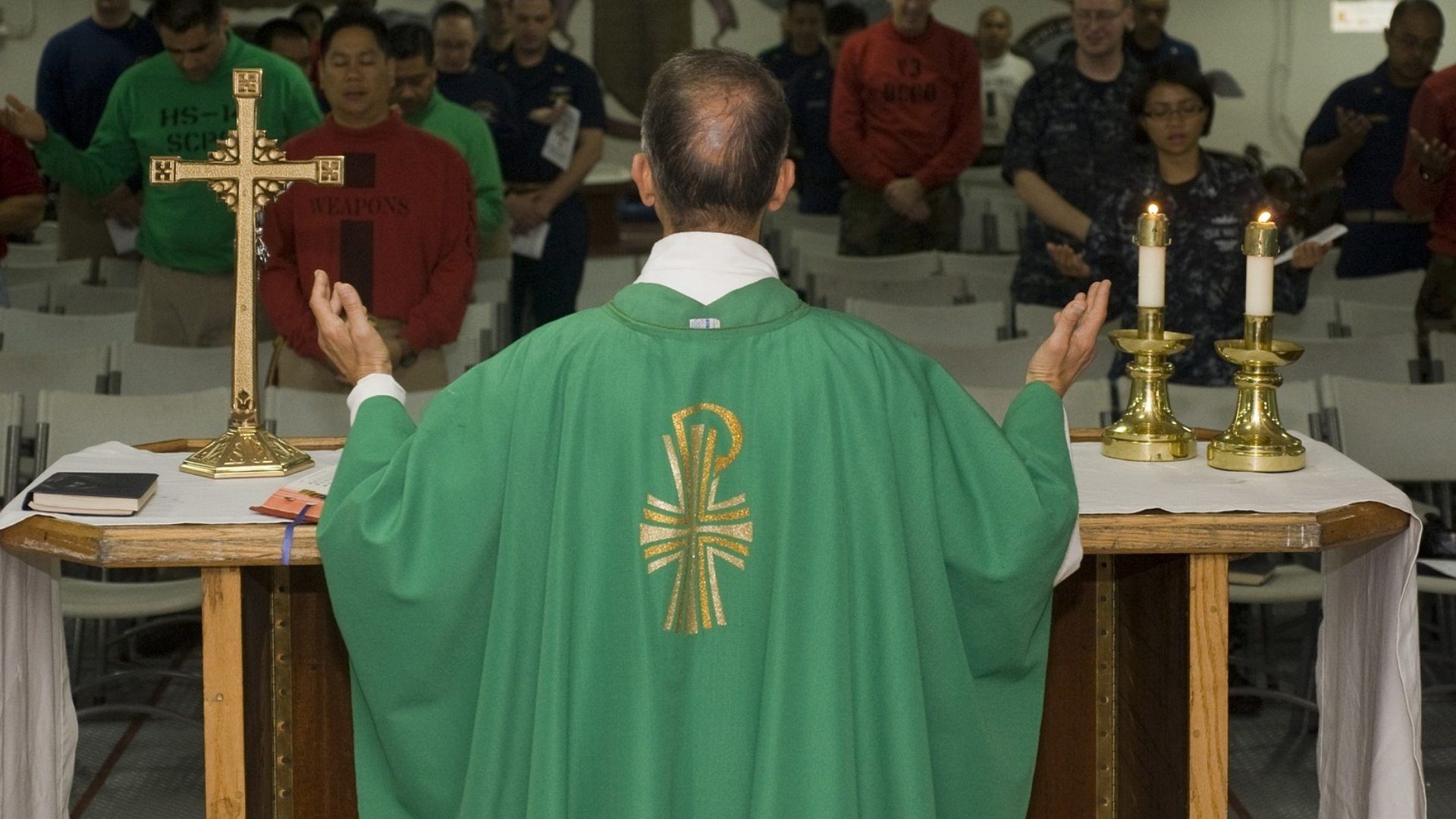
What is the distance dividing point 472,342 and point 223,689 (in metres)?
2.73

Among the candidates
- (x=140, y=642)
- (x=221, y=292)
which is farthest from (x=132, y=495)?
(x=221, y=292)

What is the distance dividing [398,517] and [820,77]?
7045mm

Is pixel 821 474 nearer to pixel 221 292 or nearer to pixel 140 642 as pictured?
pixel 140 642

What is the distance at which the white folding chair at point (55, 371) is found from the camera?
16.7ft

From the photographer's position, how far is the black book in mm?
2791

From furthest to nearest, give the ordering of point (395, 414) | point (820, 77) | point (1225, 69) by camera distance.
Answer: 1. point (1225, 69)
2. point (820, 77)
3. point (395, 414)

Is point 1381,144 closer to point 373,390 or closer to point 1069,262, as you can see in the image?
point 1069,262

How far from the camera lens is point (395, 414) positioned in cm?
255

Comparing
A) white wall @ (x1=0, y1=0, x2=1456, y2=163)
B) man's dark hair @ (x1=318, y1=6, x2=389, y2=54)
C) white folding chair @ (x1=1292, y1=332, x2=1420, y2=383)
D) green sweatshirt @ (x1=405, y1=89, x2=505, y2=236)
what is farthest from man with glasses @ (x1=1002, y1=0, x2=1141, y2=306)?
white wall @ (x1=0, y1=0, x2=1456, y2=163)

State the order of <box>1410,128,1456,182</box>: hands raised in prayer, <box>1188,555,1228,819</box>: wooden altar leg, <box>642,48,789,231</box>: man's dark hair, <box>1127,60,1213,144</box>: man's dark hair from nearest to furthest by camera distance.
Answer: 1. <box>642,48,789,231</box>: man's dark hair
2. <box>1188,555,1228,819</box>: wooden altar leg
3. <box>1127,60,1213,144</box>: man's dark hair
4. <box>1410,128,1456,182</box>: hands raised in prayer

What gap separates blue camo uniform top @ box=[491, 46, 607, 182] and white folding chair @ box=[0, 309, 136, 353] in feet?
5.98

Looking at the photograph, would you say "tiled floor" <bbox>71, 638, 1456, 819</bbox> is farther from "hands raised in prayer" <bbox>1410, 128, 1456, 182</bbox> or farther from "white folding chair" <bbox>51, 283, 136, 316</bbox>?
"white folding chair" <bbox>51, 283, 136, 316</bbox>

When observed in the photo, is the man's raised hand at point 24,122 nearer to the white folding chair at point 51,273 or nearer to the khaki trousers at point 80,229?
the white folding chair at point 51,273

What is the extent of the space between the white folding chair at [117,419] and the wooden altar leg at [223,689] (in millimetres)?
1601
